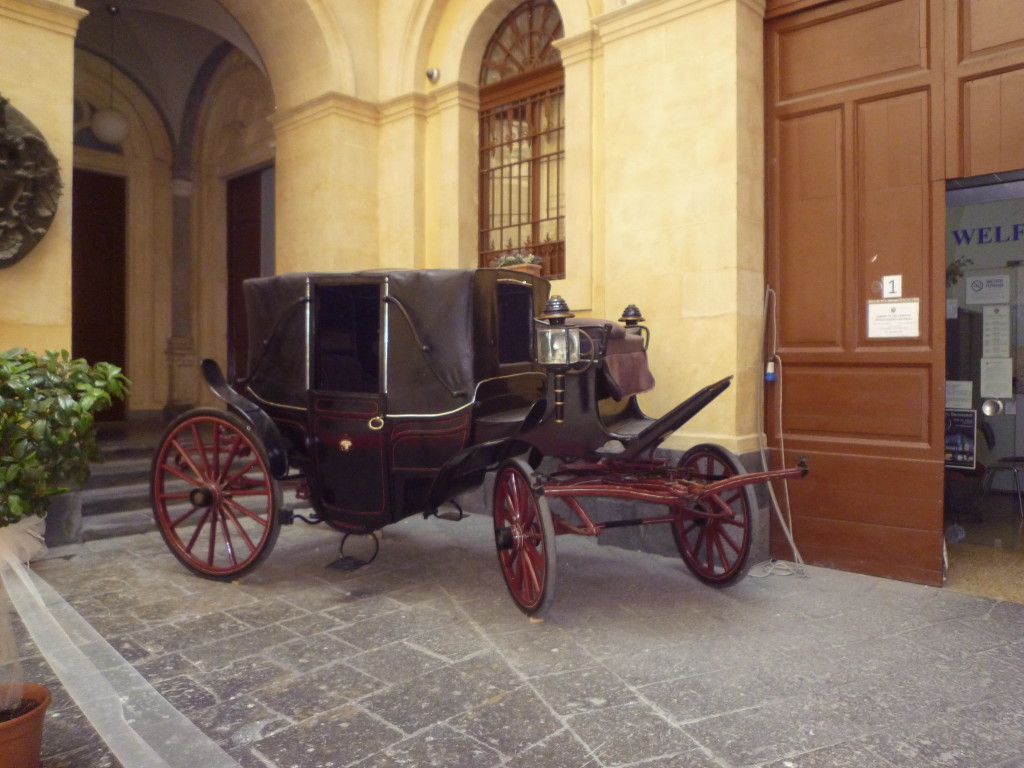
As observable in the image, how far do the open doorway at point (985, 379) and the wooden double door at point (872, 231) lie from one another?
121 centimetres

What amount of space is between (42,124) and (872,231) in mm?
5502

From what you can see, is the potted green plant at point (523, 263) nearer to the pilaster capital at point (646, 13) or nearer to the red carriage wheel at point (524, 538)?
the pilaster capital at point (646, 13)

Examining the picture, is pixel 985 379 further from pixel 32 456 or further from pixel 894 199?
pixel 32 456

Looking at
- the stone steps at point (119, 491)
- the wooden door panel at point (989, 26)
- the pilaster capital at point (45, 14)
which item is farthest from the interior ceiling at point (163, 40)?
the wooden door panel at point (989, 26)

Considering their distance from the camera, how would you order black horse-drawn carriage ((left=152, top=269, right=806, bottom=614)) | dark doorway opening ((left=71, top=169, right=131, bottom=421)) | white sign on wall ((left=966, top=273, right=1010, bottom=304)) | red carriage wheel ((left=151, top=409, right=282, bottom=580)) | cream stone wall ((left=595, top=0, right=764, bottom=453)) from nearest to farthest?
1. black horse-drawn carriage ((left=152, top=269, right=806, bottom=614))
2. red carriage wheel ((left=151, top=409, right=282, bottom=580))
3. cream stone wall ((left=595, top=0, right=764, bottom=453))
4. white sign on wall ((left=966, top=273, right=1010, bottom=304))
5. dark doorway opening ((left=71, top=169, right=131, bottom=421))

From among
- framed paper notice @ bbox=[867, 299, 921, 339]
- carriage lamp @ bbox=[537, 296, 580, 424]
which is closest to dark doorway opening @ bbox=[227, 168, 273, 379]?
carriage lamp @ bbox=[537, 296, 580, 424]

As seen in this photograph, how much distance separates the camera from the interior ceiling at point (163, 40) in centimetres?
941

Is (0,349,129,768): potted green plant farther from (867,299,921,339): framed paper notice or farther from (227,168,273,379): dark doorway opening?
(227,168,273,379): dark doorway opening

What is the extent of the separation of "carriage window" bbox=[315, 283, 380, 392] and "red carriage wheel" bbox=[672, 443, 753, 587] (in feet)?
6.35

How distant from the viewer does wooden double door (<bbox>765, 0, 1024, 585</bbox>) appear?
453cm

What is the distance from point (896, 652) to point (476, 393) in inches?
93.0

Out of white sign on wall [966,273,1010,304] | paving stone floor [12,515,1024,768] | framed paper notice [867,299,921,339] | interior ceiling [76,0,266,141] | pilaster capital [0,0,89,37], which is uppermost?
interior ceiling [76,0,266,141]

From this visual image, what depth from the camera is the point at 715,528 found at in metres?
4.39

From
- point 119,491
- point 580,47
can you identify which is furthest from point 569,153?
point 119,491
